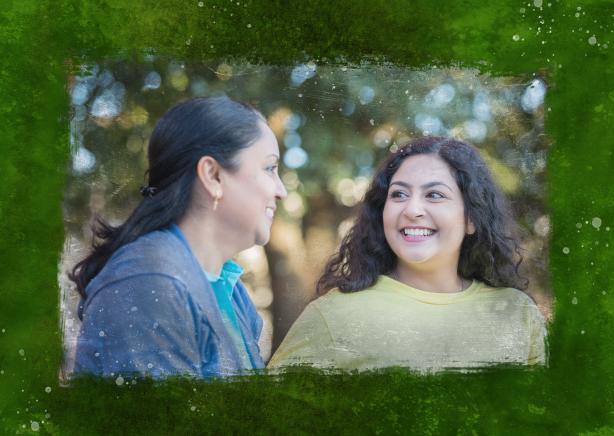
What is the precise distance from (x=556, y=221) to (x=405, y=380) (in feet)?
3.10

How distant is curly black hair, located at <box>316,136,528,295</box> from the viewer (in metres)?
2.91

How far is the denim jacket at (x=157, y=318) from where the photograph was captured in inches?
109

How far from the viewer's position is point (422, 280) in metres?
2.92

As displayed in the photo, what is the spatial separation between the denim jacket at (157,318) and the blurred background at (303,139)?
11cm

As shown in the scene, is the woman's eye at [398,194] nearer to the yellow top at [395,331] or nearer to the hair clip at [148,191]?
the yellow top at [395,331]

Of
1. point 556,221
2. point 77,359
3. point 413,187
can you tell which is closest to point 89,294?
point 77,359

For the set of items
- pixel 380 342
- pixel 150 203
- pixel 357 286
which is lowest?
pixel 380 342

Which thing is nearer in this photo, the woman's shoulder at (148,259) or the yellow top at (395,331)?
the woman's shoulder at (148,259)

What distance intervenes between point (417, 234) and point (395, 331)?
0.41 m

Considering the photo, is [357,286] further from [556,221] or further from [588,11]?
[588,11]

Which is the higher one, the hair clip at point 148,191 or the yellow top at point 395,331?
the hair clip at point 148,191

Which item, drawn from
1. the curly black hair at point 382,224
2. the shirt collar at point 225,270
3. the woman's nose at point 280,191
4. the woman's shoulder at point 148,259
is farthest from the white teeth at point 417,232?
the woman's shoulder at point 148,259

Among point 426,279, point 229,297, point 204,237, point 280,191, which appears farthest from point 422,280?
point 204,237

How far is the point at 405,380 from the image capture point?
292 cm
